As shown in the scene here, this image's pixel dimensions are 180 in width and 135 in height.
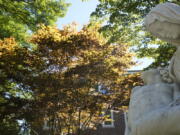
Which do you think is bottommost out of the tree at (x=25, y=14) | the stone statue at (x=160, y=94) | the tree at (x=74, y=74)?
the stone statue at (x=160, y=94)

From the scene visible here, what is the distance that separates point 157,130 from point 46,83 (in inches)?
394

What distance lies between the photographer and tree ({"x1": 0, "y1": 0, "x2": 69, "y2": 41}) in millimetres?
12719

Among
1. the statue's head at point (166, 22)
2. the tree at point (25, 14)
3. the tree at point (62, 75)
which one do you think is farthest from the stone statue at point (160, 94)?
the tree at point (25, 14)

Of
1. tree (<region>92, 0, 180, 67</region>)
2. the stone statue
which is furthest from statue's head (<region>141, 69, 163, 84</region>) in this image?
tree (<region>92, 0, 180, 67</region>)

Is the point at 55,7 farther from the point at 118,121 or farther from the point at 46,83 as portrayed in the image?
the point at 118,121

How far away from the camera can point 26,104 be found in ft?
38.6

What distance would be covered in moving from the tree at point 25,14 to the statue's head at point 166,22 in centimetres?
1176

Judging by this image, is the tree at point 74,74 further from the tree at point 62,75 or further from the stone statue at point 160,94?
the stone statue at point 160,94

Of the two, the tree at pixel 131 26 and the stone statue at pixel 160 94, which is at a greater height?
the tree at pixel 131 26

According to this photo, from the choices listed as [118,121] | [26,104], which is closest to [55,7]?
[26,104]

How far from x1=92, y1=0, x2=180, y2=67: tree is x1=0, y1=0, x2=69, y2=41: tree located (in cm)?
386

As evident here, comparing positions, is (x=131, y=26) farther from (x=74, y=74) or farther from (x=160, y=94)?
(x=160, y=94)

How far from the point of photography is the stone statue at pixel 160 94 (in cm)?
117

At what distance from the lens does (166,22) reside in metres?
1.42
